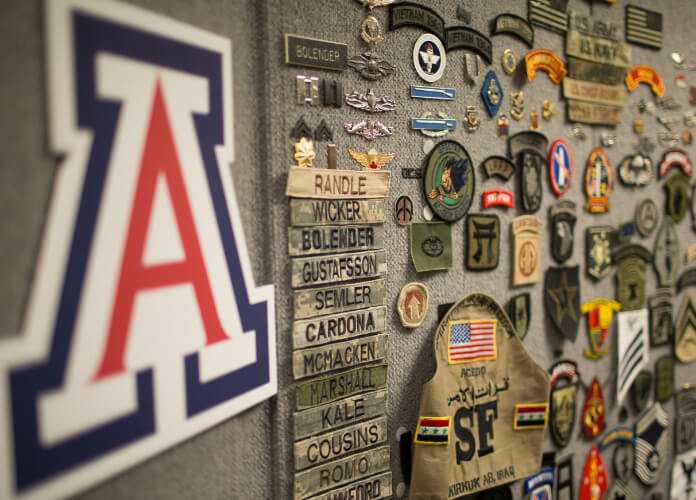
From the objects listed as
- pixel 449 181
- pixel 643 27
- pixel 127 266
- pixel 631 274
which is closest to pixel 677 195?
pixel 631 274

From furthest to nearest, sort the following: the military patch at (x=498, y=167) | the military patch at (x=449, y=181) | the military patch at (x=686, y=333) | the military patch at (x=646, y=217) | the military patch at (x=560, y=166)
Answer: the military patch at (x=686, y=333) → the military patch at (x=646, y=217) → the military patch at (x=560, y=166) → the military patch at (x=498, y=167) → the military patch at (x=449, y=181)

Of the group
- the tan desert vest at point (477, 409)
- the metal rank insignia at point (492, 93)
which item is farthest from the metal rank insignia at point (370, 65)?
the tan desert vest at point (477, 409)

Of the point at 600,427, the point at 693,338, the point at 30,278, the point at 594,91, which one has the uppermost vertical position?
the point at 594,91

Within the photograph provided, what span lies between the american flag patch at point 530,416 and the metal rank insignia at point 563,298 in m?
0.22

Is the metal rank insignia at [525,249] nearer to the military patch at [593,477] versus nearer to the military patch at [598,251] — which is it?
the military patch at [598,251]

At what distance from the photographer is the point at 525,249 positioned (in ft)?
4.40

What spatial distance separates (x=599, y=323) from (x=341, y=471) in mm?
853

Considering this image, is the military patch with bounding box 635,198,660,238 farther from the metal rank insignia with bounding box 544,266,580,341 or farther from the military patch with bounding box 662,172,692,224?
the metal rank insignia with bounding box 544,266,580,341

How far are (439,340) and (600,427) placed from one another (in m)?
0.68

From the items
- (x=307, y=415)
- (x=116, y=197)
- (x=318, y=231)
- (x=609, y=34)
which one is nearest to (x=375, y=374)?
(x=307, y=415)

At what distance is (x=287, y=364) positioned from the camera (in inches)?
37.4

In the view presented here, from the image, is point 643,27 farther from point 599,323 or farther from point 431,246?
point 431,246

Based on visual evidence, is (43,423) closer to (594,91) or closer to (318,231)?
(318,231)

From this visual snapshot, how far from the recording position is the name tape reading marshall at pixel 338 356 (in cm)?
95
